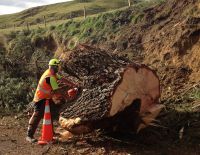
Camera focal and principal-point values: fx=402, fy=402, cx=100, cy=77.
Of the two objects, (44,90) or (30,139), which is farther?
(30,139)

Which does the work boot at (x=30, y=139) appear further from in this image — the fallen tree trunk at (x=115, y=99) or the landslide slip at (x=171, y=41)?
the landslide slip at (x=171, y=41)

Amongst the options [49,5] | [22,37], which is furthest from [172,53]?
[49,5]

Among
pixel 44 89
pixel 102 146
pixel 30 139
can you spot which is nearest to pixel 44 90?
pixel 44 89

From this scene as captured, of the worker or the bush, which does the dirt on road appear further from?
the bush

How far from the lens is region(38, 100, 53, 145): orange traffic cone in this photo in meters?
8.90

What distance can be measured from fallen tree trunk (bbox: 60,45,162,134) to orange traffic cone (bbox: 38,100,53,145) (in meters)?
0.40

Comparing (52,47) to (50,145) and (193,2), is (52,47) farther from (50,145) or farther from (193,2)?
(50,145)

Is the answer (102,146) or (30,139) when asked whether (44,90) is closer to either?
(30,139)

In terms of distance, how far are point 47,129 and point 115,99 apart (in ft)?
6.32

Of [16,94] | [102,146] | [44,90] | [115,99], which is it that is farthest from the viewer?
[16,94]

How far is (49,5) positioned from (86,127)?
60.4 metres

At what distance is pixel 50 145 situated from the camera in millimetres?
8695

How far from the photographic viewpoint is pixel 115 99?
26.1ft

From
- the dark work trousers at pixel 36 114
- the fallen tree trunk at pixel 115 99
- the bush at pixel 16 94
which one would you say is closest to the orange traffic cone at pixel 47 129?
the dark work trousers at pixel 36 114
